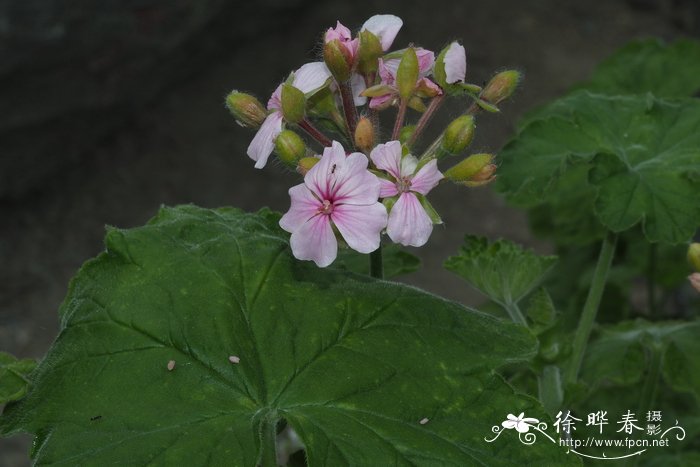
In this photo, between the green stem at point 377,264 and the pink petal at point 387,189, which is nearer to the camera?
the pink petal at point 387,189

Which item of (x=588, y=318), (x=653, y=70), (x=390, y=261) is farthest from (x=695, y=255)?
(x=653, y=70)

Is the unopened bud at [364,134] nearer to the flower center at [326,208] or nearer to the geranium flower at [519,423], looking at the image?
the flower center at [326,208]

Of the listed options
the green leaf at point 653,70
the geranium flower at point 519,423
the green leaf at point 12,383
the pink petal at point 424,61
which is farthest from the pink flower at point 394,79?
the green leaf at point 653,70

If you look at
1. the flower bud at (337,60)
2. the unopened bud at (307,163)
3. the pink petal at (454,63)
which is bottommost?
the unopened bud at (307,163)

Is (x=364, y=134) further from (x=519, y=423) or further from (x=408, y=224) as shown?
(x=519, y=423)

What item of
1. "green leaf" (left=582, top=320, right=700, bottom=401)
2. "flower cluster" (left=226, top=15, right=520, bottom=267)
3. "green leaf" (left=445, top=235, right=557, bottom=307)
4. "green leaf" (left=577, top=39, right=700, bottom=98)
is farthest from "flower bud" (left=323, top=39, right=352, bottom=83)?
"green leaf" (left=577, top=39, right=700, bottom=98)

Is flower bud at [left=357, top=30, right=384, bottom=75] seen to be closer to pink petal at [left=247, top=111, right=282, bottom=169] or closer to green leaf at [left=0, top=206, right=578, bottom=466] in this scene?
pink petal at [left=247, top=111, right=282, bottom=169]
